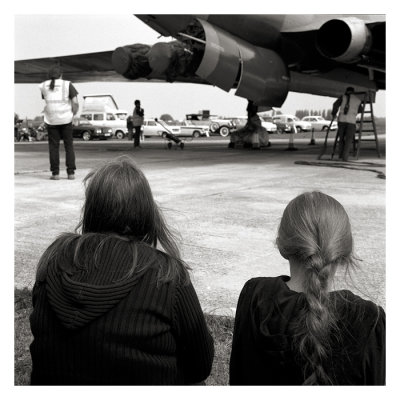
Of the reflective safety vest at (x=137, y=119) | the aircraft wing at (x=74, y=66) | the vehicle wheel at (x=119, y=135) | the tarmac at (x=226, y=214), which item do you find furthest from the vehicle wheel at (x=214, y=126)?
the tarmac at (x=226, y=214)

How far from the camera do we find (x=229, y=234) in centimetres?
457

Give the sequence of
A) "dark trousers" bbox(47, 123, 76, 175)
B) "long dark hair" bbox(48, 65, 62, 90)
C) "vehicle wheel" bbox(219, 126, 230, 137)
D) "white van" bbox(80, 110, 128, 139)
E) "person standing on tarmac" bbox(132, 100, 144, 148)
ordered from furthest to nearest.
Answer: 1. "vehicle wheel" bbox(219, 126, 230, 137)
2. "white van" bbox(80, 110, 128, 139)
3. "person standing on tarmac" bbox(132, 100, 144, 148)
4. "dark trousers" bbox(47, 123, 76, 175)
5. "long dark hair" bbox(48, 65, 62, 90)

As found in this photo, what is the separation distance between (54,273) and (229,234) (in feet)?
10.3

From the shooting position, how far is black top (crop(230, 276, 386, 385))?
145cm

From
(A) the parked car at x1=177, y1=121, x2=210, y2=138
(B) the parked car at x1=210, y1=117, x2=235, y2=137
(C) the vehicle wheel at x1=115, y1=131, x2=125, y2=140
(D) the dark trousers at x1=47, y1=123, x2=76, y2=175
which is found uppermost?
(B) the parked car at x1=210, y1=117, x2=235, y2=137

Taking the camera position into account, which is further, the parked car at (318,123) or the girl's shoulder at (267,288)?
the parked car at (318,123)

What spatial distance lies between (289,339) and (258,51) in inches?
418

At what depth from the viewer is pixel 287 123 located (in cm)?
4631

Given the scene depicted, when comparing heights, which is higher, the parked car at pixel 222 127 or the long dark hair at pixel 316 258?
the parked car at pixel 222 127

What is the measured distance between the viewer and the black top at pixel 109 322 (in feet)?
4.70

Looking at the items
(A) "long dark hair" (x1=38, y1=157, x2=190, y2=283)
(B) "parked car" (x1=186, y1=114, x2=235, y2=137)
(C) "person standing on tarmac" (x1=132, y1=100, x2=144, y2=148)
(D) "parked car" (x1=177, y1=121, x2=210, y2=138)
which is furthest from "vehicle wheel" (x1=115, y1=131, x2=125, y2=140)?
(A) "long dark hair" (x1=38, y1=157, x2=190, y2=283)

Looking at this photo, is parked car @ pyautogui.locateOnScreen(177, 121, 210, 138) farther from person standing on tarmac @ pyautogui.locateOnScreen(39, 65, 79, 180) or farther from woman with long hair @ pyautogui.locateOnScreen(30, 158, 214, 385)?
woman with long hair @ pyautogui.locateOnScreen(30, 158, 214, 385)

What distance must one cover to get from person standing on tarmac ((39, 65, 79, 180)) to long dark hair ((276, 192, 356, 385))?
22.0 ft

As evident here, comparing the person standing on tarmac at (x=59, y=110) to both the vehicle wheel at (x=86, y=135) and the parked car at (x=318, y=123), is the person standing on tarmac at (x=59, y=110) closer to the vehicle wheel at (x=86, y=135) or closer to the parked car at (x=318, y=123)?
the vehicle wheel at (x=86, y=135)
